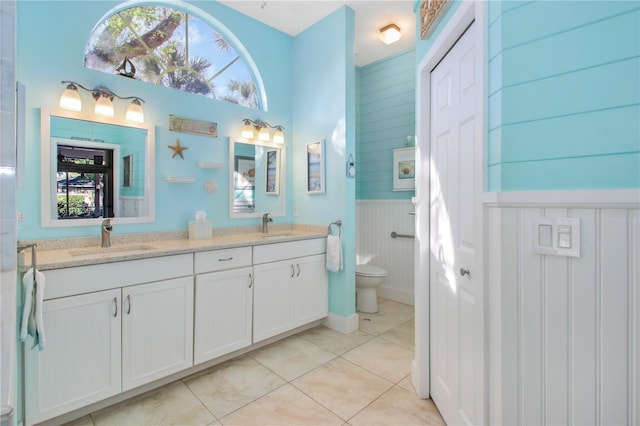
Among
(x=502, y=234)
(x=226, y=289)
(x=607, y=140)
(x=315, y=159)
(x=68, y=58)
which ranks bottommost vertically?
(x=226, y=289)

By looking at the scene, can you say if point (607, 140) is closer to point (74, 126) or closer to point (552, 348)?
point (552, 348)

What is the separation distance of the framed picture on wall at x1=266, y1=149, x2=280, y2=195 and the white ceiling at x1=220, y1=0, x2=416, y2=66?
137cm

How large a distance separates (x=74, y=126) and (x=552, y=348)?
116 inches

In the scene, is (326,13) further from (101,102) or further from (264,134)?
(101,102)

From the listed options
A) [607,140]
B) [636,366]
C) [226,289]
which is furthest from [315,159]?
[636,366]

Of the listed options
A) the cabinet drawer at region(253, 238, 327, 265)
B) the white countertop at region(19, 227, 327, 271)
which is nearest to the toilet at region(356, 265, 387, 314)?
the cabinet drawer at region(253, 238, 327, 265)

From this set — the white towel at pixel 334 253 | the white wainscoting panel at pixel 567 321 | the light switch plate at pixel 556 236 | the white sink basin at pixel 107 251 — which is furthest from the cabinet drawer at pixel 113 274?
the light switch plate at pixel 556 236

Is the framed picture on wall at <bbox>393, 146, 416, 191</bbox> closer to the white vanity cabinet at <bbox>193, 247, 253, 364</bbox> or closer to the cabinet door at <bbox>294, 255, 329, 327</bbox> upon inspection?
the cabinet door at <bbox>294, 255, 329, 327</bbox>

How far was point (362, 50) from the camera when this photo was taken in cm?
384

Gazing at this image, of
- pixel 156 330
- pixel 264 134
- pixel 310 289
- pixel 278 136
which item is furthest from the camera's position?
pixel 278 136

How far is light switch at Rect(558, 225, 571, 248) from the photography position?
3.15 ft

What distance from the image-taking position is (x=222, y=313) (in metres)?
2.30

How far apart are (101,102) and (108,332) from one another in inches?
62.9

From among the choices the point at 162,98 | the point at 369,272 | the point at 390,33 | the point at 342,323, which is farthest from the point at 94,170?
the point at 390,33
